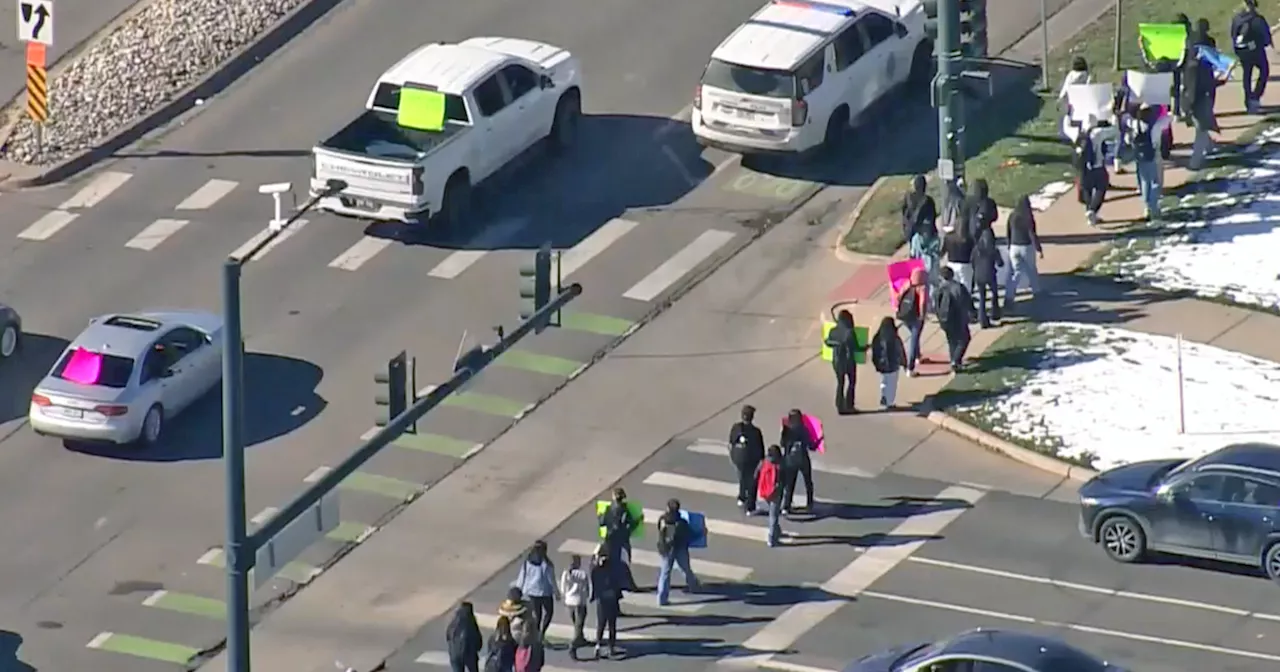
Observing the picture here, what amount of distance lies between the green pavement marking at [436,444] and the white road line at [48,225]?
8.04 m

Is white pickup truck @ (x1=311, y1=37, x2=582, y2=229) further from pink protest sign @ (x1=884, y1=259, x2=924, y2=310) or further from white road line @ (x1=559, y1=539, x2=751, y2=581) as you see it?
white road line @ (x1=559, y1=539, x2=751, y2=581)

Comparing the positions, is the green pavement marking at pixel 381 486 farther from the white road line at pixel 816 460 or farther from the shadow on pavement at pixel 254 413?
the white road line at pixel 816 460

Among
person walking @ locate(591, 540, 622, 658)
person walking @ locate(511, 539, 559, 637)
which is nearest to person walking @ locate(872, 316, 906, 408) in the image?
person walking @ locate(591, 540, 622, 658)

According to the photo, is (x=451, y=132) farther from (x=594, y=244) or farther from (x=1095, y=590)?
(x=1095, y=590)

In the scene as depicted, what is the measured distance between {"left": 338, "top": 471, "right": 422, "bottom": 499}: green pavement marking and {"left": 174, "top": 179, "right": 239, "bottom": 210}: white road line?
802 cm

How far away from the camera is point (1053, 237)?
40938mm

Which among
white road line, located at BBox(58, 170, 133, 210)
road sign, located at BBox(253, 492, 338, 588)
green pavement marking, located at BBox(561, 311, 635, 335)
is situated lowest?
green pavement marking, located at BBox(561, 311, 635, 335)

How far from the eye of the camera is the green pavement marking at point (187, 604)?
34.0m

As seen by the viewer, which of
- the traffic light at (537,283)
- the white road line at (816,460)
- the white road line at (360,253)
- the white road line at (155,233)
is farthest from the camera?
the white road line at (155,233)

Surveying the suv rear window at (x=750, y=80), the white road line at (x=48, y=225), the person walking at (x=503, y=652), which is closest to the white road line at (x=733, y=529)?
the person walking at (x=503, y=652)

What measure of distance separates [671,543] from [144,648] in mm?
5917

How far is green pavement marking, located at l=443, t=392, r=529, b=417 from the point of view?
1499 inches

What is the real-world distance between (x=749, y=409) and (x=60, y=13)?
19406 mm

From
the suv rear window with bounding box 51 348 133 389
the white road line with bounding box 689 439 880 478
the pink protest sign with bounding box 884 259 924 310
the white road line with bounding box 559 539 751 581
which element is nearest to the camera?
the white road line with bounding box 559 539 751 581
